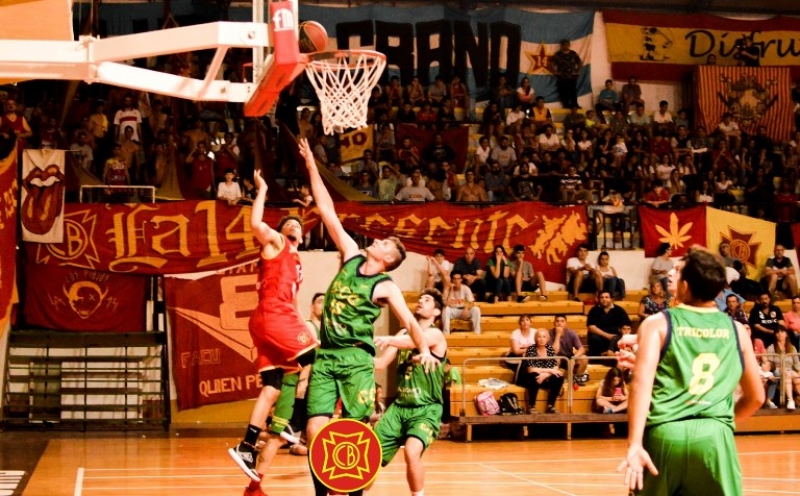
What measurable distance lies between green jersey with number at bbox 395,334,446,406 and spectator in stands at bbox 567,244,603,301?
34.8 feet

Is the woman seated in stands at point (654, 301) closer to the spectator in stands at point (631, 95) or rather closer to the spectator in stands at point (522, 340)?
the spectator in stands at point (522, 340)

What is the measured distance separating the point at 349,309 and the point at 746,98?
20488mm

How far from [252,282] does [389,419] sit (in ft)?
30.3

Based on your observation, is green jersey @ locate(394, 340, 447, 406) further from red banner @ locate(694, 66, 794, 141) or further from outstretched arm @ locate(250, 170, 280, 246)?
red banner @ locate(694, 66, 794, 141)

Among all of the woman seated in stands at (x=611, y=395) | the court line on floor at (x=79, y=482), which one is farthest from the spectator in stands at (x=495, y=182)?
the court line on floor at (x=79, y=482)

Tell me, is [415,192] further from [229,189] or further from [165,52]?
[165,52]

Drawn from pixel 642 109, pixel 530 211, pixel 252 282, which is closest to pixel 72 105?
pixel 252 282

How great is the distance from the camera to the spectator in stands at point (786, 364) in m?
16.7

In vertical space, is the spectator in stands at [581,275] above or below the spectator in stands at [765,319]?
above

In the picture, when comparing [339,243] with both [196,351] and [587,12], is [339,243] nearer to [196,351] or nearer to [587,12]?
[196,351]

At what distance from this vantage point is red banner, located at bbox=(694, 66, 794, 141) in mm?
26234

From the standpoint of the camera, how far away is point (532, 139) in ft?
74.8

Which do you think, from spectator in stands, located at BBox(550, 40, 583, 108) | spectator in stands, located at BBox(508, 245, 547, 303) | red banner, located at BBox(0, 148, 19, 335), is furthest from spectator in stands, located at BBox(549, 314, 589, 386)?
spectator in stands, located at BBox(550, 40, 583, 108)

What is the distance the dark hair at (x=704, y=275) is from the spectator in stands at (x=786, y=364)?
39.5ft
